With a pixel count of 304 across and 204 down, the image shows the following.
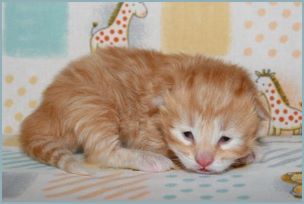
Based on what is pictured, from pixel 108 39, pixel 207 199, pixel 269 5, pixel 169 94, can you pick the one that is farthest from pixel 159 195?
pixel 269 5

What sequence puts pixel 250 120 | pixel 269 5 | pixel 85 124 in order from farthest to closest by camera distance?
pixel 269 5
pixel 85 124
pixel 250 120

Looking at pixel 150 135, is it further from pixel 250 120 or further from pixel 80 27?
pixel 80 27

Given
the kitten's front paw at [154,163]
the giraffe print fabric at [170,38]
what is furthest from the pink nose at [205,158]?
the giraffe print fabric at [170,38]

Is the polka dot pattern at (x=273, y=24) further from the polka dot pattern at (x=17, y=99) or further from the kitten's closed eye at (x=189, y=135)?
the polka dot pattern at (x=17, y=99)

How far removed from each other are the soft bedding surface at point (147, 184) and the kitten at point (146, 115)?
6cm

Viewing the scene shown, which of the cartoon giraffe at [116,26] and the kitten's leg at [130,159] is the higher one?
the cartoon giraffe at [116,26]

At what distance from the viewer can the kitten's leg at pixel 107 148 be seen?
7.18ft

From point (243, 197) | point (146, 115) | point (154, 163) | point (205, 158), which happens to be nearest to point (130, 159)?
point (154, 163)

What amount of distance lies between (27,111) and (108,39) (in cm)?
64

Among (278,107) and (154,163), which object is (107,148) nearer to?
(154,163)

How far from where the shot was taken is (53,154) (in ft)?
7.19

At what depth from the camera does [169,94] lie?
219cm

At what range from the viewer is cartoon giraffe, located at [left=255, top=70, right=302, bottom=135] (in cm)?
289

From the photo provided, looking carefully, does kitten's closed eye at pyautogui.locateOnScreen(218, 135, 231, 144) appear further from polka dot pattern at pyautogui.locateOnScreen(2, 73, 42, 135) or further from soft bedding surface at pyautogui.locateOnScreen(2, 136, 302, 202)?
polka dot pattern at pyautogui.locateOnScreen(2, 73, 42, 135)
